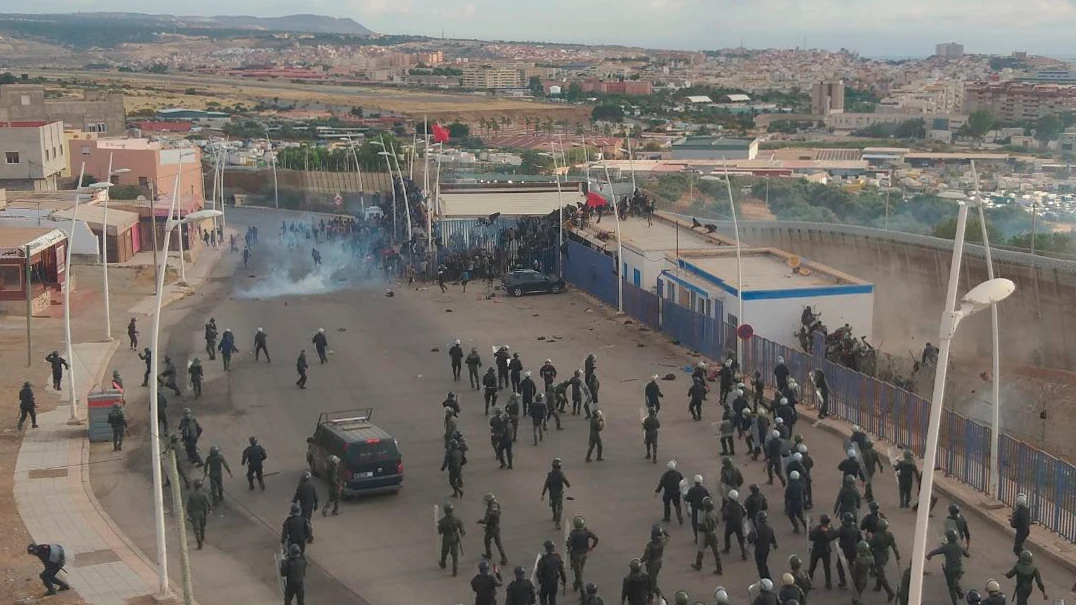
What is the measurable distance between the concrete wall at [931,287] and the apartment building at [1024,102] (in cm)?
10445

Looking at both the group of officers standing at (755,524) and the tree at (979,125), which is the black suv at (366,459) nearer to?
the group of officers standing at (755,524)

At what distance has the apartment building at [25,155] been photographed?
62.6m

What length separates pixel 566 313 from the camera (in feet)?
124

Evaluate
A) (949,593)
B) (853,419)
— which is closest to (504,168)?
(853,419)

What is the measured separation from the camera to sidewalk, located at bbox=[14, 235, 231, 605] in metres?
16.9

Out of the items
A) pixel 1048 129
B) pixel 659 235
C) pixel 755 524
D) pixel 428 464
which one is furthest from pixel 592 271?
pixel 1048 129

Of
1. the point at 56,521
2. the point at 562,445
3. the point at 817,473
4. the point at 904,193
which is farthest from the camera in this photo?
the point at 904,193

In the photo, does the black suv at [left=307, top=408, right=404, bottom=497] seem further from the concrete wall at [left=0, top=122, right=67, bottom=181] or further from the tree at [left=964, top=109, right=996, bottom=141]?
the tree at [left=964, top=109, right=996, bottom=141]

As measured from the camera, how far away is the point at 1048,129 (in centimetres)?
12731

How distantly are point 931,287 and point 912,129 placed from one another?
111 meters

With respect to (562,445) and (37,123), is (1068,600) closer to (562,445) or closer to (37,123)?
(562,445)

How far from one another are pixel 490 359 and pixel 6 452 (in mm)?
11875

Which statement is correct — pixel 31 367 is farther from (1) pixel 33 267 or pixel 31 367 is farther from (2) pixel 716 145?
(2) pixel 716 145

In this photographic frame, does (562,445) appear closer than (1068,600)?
No
